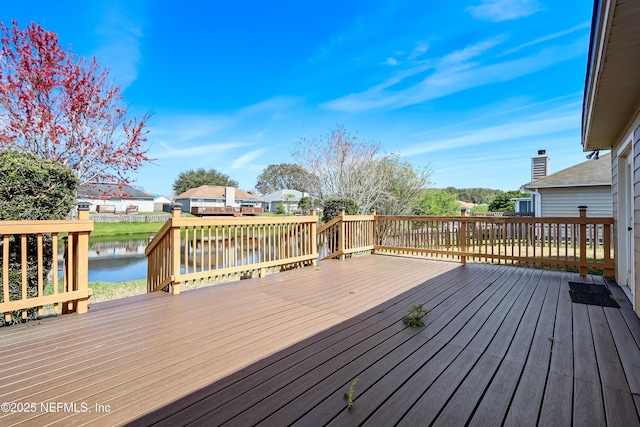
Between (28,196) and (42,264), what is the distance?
3.02 feet

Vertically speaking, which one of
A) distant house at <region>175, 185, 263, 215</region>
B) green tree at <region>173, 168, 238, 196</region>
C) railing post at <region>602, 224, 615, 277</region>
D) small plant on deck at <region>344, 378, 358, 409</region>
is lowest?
small plant on deck at <region>344, 378, 358, 409</region>

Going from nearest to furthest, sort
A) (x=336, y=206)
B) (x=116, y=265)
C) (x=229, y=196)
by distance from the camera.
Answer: (x=336, y=206) < (x=116, y=265) < (x=229, y=196)

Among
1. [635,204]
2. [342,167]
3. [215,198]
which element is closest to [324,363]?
[635,204]

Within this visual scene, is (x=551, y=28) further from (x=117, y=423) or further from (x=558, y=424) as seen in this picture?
(x=117, y=423)

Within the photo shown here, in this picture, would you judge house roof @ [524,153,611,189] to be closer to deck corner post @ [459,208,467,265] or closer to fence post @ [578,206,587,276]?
fence post @ [578,206,587,276]

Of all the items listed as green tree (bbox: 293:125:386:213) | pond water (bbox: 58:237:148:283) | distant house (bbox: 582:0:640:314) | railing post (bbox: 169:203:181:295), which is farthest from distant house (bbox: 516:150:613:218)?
pond water (bbox: 58:237:148:283)

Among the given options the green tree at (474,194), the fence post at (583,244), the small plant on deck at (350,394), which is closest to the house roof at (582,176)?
the fence post at (583,244)

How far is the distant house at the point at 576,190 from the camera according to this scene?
9227mm

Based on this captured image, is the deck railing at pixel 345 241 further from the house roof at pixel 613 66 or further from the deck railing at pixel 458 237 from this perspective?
the house roof at pixel 613 66

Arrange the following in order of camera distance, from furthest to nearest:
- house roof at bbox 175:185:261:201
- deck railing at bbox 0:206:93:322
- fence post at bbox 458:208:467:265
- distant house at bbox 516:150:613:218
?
house roof at bbox 175:185:261:201 < distant house at bbox 516:150:613:218 < fence post at bbox 458:208:467:265 < deck railing at bbox 0:206:93:322

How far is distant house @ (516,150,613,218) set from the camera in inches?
363

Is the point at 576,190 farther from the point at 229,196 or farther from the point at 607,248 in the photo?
the point at 229,196

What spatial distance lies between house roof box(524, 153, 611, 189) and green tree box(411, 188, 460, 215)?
320 centimetres

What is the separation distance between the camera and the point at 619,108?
2.95 m
